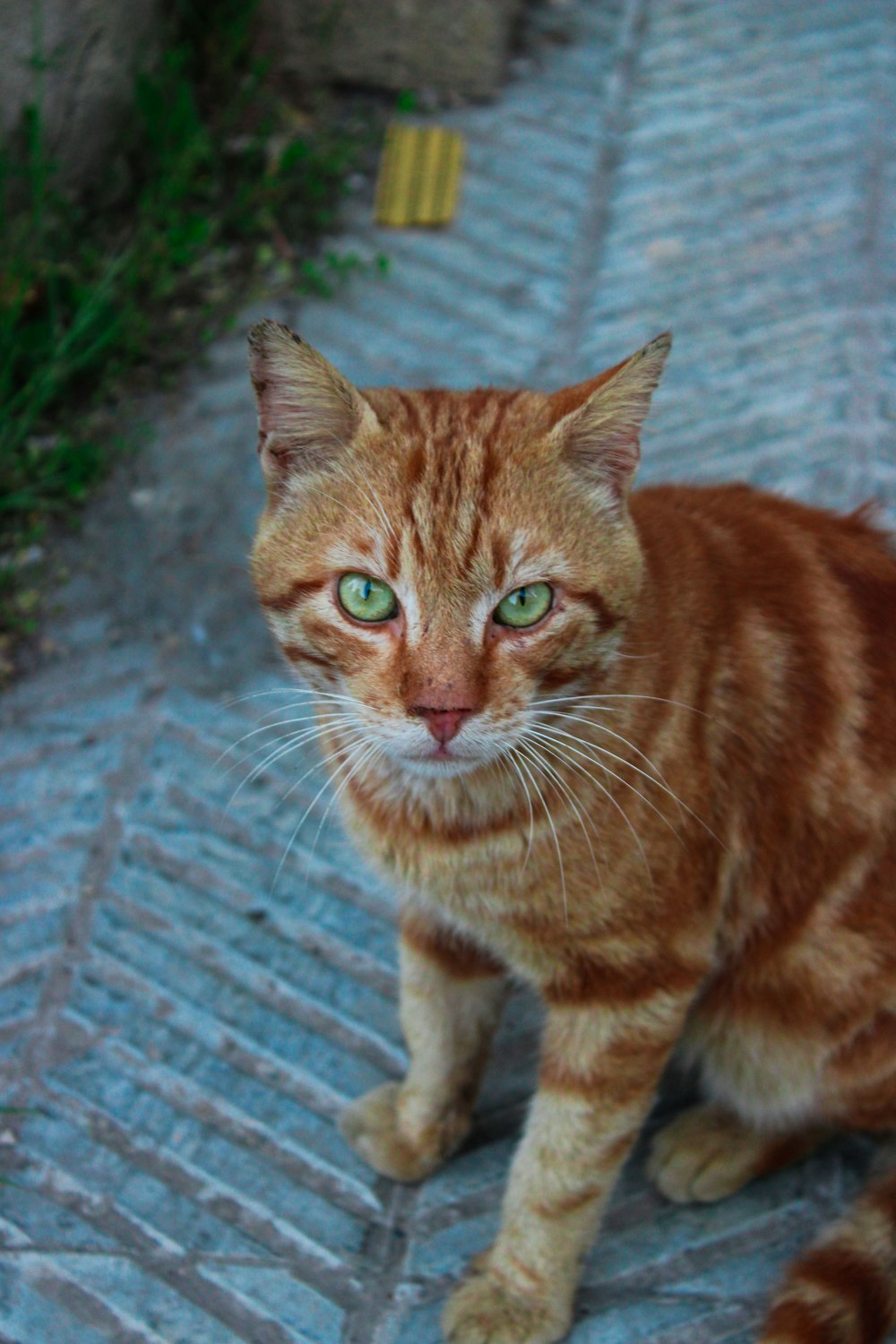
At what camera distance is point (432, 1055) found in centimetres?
252

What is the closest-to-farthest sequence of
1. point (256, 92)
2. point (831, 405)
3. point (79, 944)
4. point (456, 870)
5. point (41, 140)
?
point (456, 870), point (79, 944), point (831, 405), point (41, 140), point (256, 92)

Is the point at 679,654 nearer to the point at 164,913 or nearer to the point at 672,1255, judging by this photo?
the point at 672,1255

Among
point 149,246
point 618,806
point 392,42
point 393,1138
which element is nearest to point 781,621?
point 618,806

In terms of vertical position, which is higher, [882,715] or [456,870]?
[882,715]

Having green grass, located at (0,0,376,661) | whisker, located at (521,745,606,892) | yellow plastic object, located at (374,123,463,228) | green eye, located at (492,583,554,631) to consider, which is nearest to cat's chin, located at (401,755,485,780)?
whisker, located at (521,745,606,892)

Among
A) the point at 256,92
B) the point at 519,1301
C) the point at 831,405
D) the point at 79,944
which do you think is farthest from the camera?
the point at 256,92

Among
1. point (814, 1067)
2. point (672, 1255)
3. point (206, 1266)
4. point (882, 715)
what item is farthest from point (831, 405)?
point (206, 1266)

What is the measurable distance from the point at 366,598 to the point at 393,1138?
44.4 inches

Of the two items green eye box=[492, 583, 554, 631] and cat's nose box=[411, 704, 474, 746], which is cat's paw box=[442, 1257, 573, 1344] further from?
green eye box=[492, 583, 554, 631]

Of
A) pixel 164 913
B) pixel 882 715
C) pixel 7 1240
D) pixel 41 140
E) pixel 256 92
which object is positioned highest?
pixel 256 92

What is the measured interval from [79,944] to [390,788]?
1.03m

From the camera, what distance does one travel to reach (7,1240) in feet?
7.89

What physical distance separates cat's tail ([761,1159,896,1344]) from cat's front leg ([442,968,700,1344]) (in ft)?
1.09

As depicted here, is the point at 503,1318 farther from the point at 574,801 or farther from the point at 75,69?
the point at 75,69
